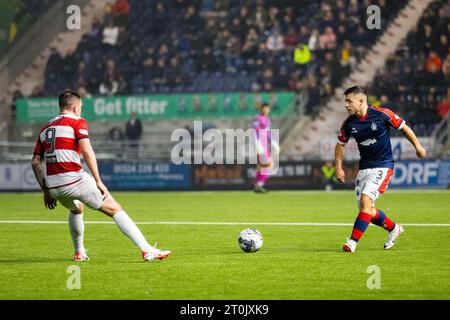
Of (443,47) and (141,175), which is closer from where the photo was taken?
(443,47)

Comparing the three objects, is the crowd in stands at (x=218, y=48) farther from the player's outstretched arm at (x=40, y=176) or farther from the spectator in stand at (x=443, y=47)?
the player's outstretched arm at (x=40, y=176)

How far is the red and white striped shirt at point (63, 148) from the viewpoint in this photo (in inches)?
432

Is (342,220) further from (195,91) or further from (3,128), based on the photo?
(3,128)

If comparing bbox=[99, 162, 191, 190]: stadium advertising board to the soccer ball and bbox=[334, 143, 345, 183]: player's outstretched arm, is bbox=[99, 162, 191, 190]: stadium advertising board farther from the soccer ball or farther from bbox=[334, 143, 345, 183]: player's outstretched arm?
the soccer ball

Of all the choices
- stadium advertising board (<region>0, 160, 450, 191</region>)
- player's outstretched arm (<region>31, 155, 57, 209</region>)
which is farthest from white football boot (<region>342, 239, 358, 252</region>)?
stadium advertising board (<region>0, 160, 450, 191</region>)

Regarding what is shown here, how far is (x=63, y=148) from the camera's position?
11.0 metres

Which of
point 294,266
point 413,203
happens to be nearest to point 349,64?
point 413,203

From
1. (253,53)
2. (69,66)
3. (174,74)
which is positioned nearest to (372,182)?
(253,53)

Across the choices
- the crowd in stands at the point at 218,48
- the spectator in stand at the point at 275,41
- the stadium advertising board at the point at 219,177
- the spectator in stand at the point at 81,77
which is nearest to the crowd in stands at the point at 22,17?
the crowd in stands at the point at 218,48

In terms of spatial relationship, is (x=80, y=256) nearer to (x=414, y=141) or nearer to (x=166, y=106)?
(x=414, y=141)

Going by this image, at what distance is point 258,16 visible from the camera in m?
35.2

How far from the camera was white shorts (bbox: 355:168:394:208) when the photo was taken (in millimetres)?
12375

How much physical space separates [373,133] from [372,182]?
2.21ft
